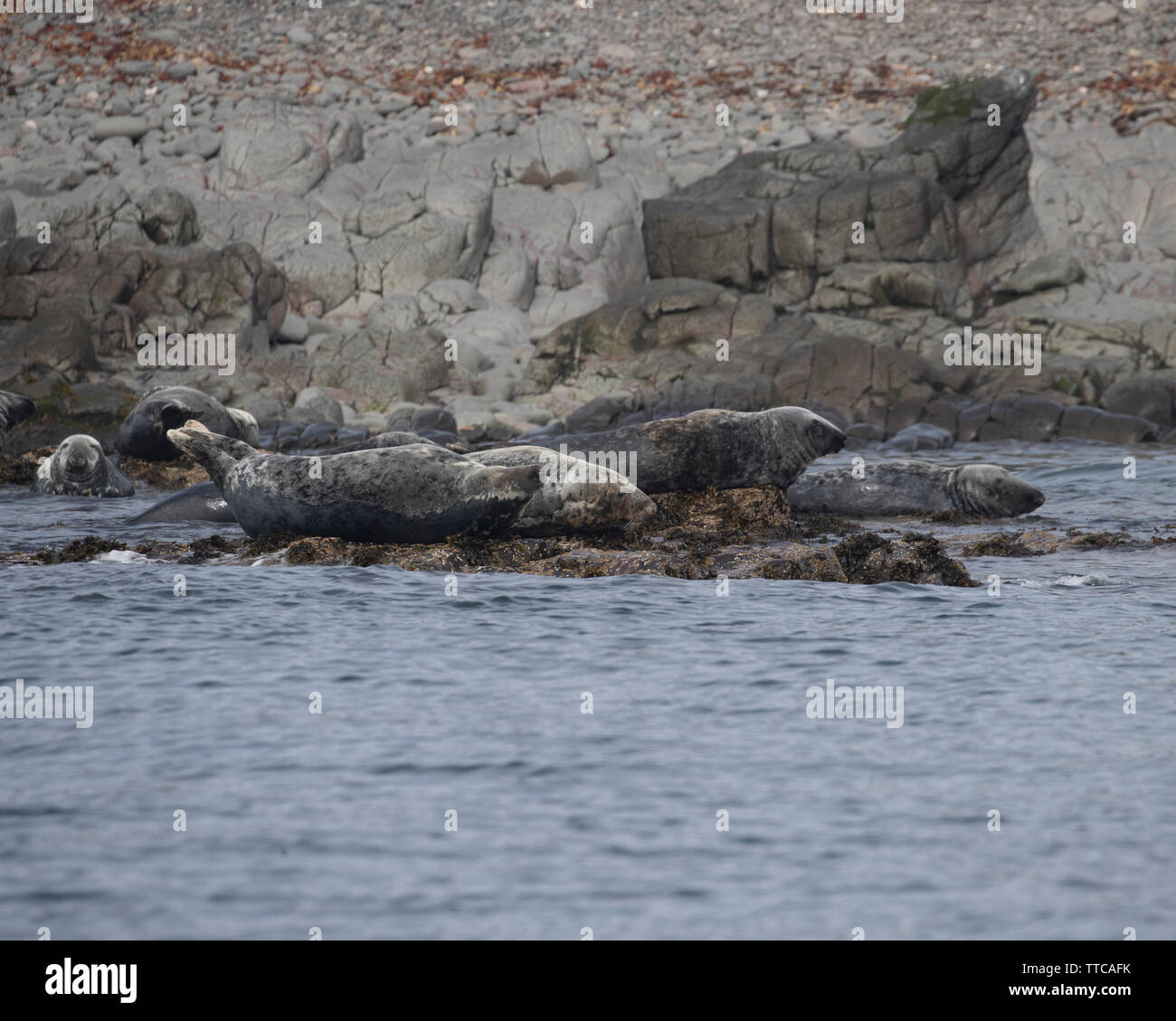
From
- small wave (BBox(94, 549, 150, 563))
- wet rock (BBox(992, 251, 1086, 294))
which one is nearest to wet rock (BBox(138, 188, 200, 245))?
wet rock (BBox(992, 251, 1086, 294))

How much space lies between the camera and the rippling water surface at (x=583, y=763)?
3955 mm

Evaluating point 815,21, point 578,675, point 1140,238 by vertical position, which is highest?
point 815,21

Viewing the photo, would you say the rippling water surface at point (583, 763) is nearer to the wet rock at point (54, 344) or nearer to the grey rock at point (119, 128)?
the wet rock at point (54, 344)

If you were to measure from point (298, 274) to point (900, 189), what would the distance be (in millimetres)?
14160

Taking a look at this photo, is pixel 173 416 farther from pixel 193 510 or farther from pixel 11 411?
pixel 193 510

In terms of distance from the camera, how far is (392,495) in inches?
382

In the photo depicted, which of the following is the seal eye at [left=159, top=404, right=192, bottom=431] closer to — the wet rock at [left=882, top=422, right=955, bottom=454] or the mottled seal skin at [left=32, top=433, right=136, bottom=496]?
the mottled seal skin at [left=32, top=433, right=136, bottom=496]

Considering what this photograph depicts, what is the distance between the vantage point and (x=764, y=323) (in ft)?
88.2

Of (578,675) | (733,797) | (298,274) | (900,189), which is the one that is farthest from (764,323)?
(733,797)

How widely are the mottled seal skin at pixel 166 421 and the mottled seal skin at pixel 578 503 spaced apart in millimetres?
7847

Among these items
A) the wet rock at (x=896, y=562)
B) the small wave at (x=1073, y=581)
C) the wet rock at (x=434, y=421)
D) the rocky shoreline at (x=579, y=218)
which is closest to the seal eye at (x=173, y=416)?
the rocky shoreline at (x=579, y=218)

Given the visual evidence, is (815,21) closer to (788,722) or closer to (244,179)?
(244,179)

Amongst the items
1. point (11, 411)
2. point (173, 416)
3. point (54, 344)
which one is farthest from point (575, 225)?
point (173, 416)
